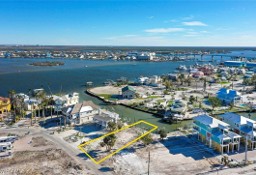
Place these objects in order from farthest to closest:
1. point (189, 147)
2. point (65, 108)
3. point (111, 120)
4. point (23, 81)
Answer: point (23, 81), point (65, 108), point (111, 120), point (189, 147)

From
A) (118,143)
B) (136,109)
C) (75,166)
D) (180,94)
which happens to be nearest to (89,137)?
(118,143)

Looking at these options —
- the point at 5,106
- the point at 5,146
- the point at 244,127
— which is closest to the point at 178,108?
the point at 244,127

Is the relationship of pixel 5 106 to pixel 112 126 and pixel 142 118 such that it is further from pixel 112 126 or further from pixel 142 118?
pixel 142 118

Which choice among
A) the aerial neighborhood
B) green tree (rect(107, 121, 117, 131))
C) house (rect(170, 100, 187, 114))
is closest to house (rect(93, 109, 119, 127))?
the aerial neighborhood

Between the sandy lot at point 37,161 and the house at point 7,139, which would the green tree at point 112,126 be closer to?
the sandy lot at point 37,161

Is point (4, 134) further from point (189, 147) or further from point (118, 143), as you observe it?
point (189, 147)

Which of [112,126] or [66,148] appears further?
[112,126]

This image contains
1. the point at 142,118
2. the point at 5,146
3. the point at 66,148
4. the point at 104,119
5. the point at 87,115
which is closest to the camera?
the point at 5,146

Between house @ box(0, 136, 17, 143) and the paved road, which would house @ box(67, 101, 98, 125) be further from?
house @ box(0, 136, 17, 143)
